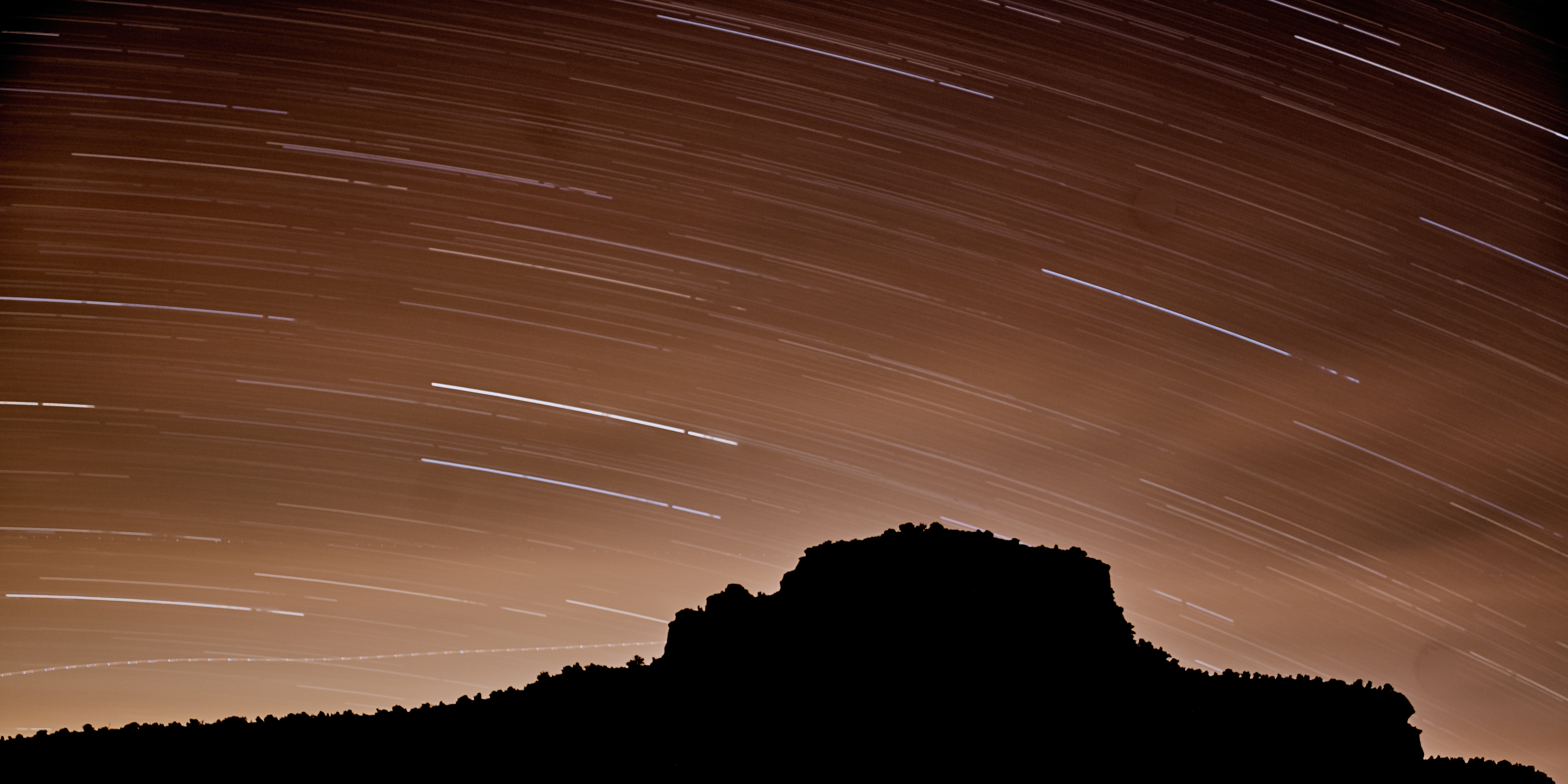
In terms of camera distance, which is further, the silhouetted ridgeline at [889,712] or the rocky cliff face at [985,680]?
the rocky cliff face at [985,680]

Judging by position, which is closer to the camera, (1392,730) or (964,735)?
(964,735)

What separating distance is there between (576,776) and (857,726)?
596cm

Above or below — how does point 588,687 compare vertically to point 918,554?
below

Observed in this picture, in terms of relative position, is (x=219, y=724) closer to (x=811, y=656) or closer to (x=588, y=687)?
(x=588, y=687)

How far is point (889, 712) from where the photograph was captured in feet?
71.2

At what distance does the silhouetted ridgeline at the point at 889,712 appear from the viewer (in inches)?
789

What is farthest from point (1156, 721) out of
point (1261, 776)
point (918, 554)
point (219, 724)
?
point (219, 724)

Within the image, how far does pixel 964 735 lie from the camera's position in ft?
69.1

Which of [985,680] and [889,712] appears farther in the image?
[985,680]

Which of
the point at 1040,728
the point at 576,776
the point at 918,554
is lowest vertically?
the point at 576,776

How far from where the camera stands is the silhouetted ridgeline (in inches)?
789

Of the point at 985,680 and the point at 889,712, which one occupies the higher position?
the point at 985,680

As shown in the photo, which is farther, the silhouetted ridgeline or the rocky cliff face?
the rocky cliff face

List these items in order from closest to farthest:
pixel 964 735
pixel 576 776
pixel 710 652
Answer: pixel 576 776 → pixel 964 735 → pixel 710 652
